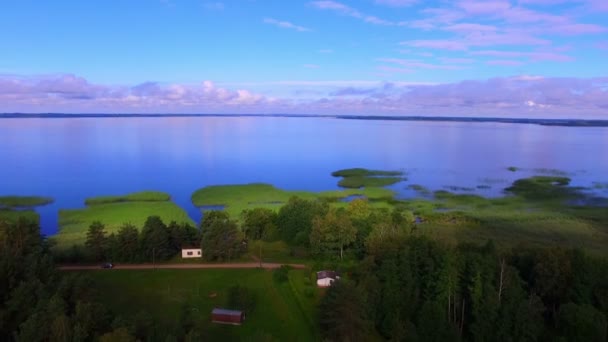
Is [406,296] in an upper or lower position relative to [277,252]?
upper

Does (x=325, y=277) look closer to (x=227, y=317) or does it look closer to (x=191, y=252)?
(x=227, y=317)

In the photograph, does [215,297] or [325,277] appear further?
[325,277]

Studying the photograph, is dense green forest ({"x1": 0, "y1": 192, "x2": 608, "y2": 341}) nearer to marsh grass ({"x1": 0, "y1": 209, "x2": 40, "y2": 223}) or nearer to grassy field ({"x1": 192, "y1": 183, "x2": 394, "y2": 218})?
marsh grass ({"x1": 0, "y1": 209, "x2": 40, "y2": 223})

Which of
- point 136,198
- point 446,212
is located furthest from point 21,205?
point 446,212

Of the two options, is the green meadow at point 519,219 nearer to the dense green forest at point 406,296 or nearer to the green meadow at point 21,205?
the dense green forest at point 406,296

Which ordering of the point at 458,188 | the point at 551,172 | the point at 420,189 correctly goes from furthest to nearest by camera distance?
the point at 551,172, the point at 458,188, the point at 420,189

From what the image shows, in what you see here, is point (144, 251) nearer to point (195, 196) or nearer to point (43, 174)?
point (195, 196)

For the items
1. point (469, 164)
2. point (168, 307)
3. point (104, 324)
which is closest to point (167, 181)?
point (168, 307)
